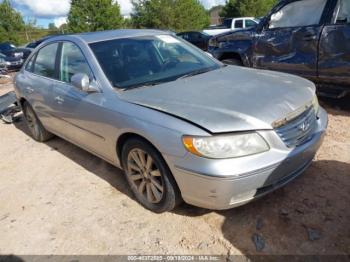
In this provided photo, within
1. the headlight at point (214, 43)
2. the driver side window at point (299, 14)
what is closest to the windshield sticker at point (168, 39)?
the driver side window at point (299, 14)

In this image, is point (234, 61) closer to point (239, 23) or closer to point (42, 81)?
point (42, 81)

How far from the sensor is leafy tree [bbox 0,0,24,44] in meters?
29.7

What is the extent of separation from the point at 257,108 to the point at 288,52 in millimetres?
3043

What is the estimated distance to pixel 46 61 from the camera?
175 inches

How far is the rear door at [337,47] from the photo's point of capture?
451cm

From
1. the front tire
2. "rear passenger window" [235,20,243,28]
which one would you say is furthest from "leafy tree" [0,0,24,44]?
the front tire

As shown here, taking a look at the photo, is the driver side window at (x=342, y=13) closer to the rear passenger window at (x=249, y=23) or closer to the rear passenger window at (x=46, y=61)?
the rear passenger window at (x=46, y=61)

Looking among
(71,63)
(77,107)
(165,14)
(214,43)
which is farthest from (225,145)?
(165,14)

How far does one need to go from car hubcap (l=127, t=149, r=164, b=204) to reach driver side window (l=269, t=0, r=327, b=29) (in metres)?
3.48

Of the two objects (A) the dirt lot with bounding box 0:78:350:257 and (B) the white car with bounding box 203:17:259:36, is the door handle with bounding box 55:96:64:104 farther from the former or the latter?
(B) the white car with bounding box 203:17:259:36

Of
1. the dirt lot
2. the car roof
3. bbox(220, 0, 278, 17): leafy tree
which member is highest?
bbox(220, 0, 278, 17): leafy tree

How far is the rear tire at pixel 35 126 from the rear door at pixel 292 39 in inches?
141

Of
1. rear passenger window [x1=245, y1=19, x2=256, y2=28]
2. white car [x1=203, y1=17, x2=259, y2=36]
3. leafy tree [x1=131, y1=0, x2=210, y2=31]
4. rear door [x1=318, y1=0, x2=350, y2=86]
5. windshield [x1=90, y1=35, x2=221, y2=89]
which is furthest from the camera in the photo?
leafy tree [x1=131, y1=0, x2=210, y2=31]

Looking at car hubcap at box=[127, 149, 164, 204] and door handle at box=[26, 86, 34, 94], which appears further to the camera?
door handle at box=[26, 86, 34, 94]
